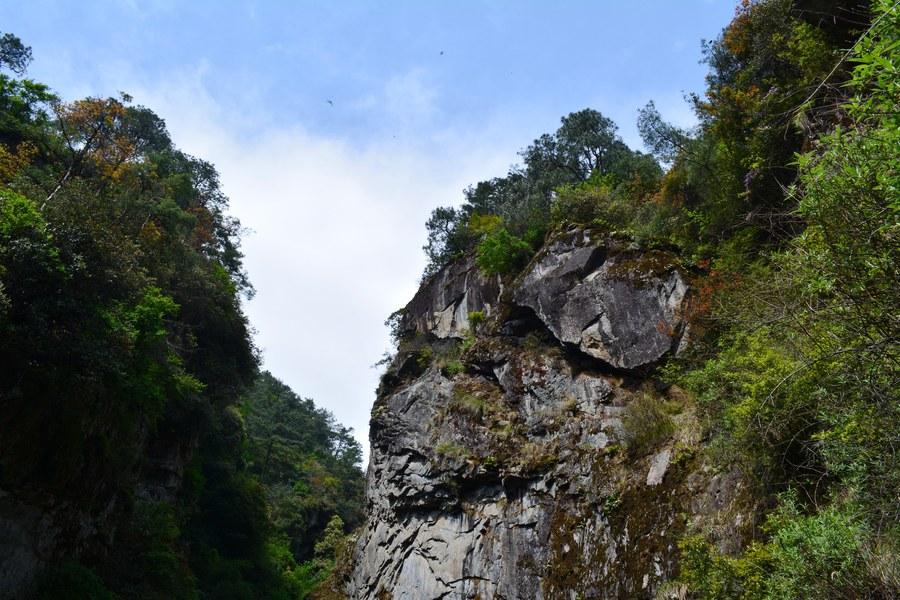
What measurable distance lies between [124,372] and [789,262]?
11.5 meters

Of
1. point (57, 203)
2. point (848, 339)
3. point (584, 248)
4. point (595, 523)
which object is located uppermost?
point (584, 248)

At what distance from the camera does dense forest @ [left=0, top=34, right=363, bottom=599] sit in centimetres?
966

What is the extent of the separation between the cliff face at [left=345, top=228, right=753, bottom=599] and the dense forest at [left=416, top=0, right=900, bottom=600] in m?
1.00

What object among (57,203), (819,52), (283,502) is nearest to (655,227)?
(819,52)

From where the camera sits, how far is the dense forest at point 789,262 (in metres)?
4.13

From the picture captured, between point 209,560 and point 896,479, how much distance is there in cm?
1992

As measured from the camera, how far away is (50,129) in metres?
19.4

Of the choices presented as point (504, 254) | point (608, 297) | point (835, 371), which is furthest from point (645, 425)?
point (504, 254)

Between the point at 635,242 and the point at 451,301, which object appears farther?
the point at 451,301

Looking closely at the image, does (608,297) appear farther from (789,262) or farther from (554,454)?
(789,262)

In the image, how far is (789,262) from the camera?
5750mm

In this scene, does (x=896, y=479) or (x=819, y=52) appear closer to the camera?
(x=896, y=479)

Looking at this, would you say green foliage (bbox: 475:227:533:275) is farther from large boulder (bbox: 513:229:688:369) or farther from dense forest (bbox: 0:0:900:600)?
large boulder (bbox: 513:229:688:369)

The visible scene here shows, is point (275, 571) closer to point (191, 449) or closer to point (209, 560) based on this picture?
point (209, 560)
